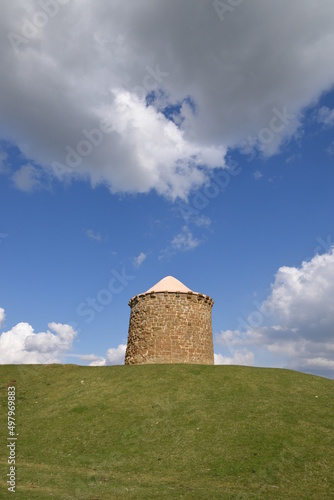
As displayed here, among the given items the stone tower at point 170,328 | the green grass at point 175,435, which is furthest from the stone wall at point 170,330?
the green grass at point 175,435

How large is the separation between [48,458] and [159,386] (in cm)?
906

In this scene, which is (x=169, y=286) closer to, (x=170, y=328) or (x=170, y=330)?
(x=170, y=328)

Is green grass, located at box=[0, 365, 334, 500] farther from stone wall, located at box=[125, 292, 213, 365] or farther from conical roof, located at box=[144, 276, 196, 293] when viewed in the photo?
conical roof, located at box=[144, 276, 196, 293]

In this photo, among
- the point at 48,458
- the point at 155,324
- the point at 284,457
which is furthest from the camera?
the point at 155,324

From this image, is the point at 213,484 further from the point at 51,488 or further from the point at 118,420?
the point at 118,420

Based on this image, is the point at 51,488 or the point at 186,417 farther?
the point at 186,417

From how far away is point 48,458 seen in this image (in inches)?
681

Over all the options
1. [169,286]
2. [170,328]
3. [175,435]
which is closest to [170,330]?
[170,328]

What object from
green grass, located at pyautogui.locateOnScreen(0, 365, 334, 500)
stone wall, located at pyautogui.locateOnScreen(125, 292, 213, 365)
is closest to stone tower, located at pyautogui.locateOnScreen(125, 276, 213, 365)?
stone wall, located at pyautogui.locateOnScreen(125, 292, 213, 365)

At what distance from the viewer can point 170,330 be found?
116ft

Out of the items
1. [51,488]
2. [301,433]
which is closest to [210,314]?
[301,433]

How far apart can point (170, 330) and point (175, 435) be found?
17.4 m

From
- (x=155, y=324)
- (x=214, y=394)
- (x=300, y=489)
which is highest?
(x=155, y=324)

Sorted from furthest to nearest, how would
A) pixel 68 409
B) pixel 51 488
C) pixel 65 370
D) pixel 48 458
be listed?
pixel 65 370, pixel 68 409, pixel 48 458, pixel 51 488
